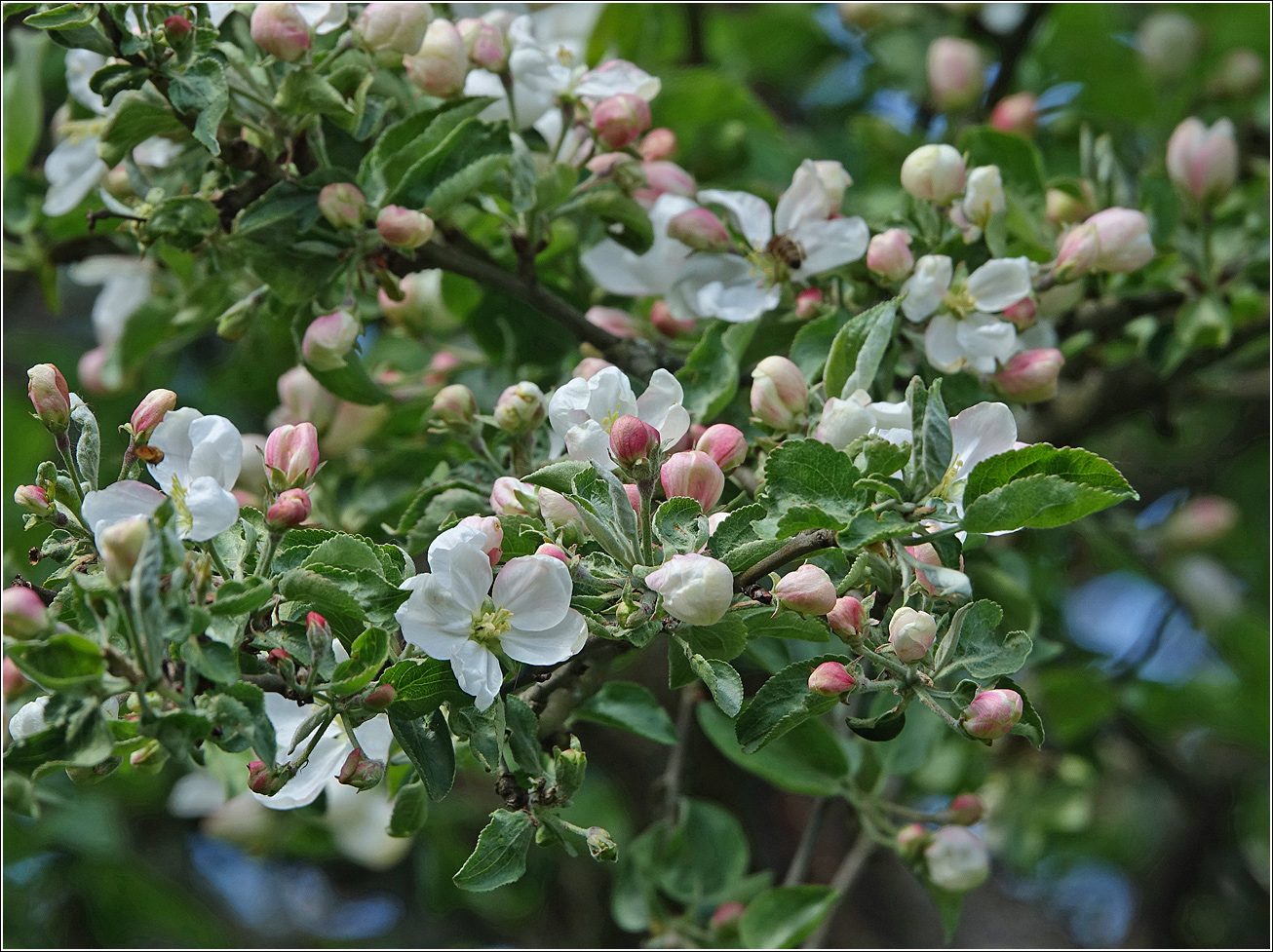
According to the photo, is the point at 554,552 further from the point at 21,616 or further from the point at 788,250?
the point at 788,250

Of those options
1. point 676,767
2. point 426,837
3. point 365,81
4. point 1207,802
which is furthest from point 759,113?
Answer: point 1207,802

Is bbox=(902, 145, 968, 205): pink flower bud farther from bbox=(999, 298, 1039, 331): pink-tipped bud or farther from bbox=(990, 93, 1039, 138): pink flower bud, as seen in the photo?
bbox=(990, 93, 1039, 138): pink flower bud

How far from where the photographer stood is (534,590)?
2.75ft

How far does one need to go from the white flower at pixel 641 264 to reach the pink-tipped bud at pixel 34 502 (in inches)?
25.7

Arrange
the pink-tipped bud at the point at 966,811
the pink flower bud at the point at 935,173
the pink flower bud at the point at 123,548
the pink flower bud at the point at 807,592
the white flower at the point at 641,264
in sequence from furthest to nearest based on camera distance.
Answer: the pink-tipped bud at the point at 966,811 → the white flower at the point at 641,264 → the pink flower bud at the point at 935,173 → the pink flower bud at the point at 807,592 → the pink flower bud at the point at 123,548

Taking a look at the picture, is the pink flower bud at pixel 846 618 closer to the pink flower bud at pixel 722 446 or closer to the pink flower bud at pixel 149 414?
the pink flower bud at pixel 722 446

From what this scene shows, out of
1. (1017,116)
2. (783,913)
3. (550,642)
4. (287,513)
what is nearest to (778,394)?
(550,642)

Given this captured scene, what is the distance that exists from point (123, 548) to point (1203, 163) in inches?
51.4

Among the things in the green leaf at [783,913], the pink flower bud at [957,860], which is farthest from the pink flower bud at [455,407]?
the pink flower bud at [957,860]

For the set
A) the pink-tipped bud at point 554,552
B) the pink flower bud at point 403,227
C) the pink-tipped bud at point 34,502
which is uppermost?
the pink flower bud at point 403,227

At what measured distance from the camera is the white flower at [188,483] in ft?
2.64

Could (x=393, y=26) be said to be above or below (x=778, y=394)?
above

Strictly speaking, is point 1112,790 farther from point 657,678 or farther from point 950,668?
point 950,668

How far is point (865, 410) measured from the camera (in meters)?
0.93
